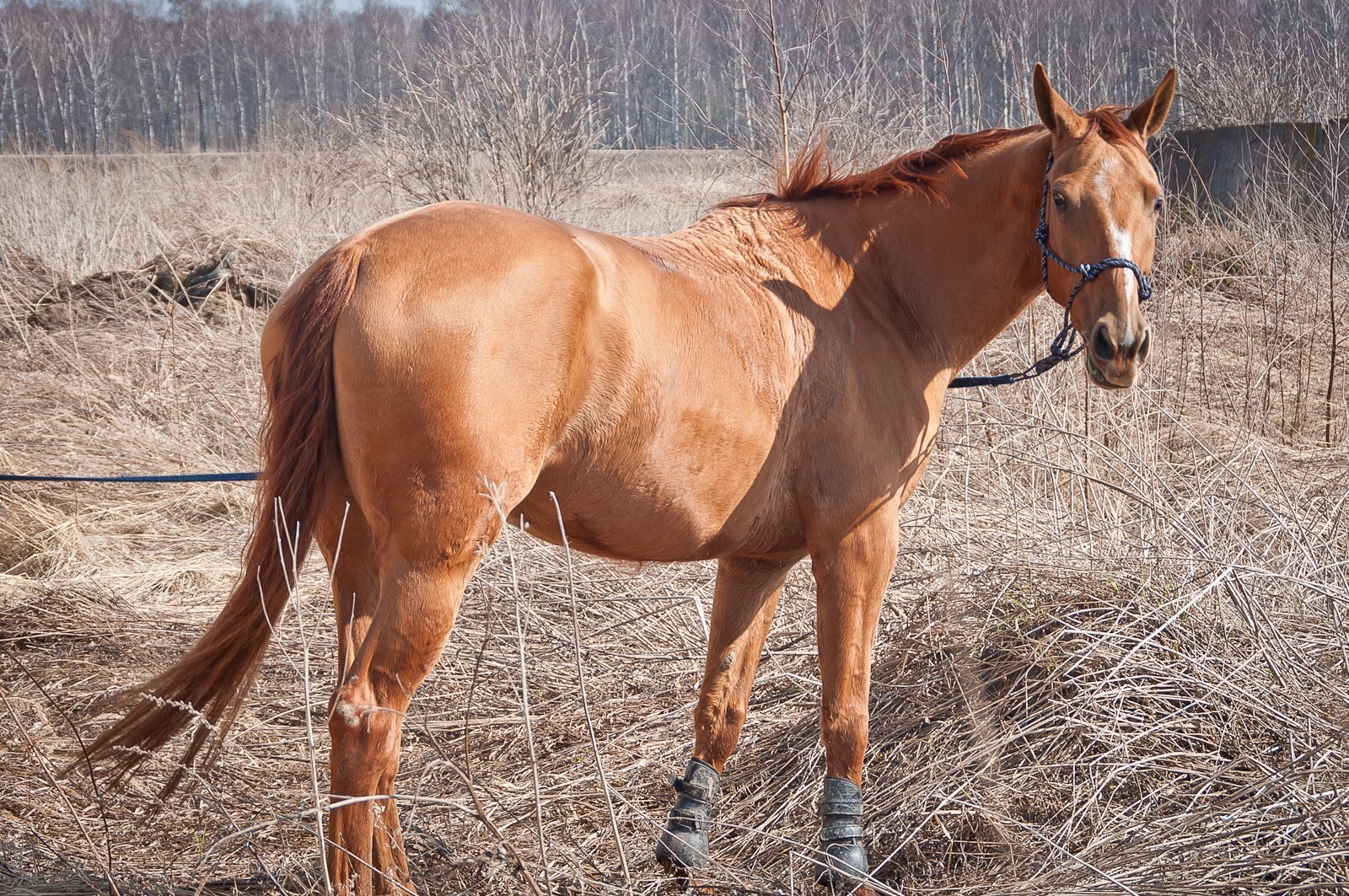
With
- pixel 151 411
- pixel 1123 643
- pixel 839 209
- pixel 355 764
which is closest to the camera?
pixel 355 764

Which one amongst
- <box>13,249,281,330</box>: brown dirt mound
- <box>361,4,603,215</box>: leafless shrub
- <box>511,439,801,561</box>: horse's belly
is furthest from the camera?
<box>361,4,603,215</box>: leafless shrub

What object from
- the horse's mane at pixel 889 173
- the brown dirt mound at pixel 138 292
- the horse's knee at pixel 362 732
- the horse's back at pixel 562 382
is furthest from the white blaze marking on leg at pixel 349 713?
the brown dirt mound at pixel 138 292

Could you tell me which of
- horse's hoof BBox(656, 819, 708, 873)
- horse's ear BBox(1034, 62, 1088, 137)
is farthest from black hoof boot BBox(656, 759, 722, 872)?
horse's ear BBox(1034, 62, 1088, 137)

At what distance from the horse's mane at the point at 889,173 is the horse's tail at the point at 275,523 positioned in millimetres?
1303

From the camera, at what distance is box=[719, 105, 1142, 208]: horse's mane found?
9.92 ft

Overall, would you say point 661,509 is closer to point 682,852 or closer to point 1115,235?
point 682,852

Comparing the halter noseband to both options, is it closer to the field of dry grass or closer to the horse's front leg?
the field of dry grass

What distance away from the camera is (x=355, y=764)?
86.9 inches

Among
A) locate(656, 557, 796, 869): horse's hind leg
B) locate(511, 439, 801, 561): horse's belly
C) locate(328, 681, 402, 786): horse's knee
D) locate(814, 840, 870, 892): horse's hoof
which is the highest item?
locate(511, 439, 801, 561): horse's belly

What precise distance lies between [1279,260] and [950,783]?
615cm

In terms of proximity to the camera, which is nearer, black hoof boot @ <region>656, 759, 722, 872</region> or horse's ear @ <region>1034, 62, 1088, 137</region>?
horse's ear @ <region>1034, 62, 1088, 137</region>

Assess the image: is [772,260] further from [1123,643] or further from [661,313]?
[1123,643]

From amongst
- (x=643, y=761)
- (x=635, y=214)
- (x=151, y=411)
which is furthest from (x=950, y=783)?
(x=635, y=214)

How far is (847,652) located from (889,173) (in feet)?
4.69
